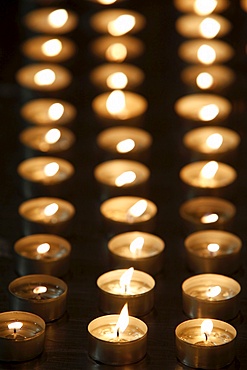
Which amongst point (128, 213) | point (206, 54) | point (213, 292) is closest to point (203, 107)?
point (206, 54)

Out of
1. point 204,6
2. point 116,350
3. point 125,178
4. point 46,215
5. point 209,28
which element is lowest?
point 116,350

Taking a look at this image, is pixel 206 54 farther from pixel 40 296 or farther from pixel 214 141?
pixel 40 296

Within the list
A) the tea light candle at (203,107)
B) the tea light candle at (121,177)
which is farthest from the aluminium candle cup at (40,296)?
the tea light candle at (203,107)

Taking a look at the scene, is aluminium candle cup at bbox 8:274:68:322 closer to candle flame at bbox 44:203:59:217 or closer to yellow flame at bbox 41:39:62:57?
candle flame at bbox 44:203:59:217

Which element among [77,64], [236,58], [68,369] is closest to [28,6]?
[77,64]

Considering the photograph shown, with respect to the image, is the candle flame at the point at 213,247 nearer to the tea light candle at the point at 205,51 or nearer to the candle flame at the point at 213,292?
the candle flame at the point at 213,292

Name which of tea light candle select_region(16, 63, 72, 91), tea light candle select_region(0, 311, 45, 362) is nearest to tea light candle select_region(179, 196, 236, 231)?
tea light candle select_region(0, 311, 45, 362)
